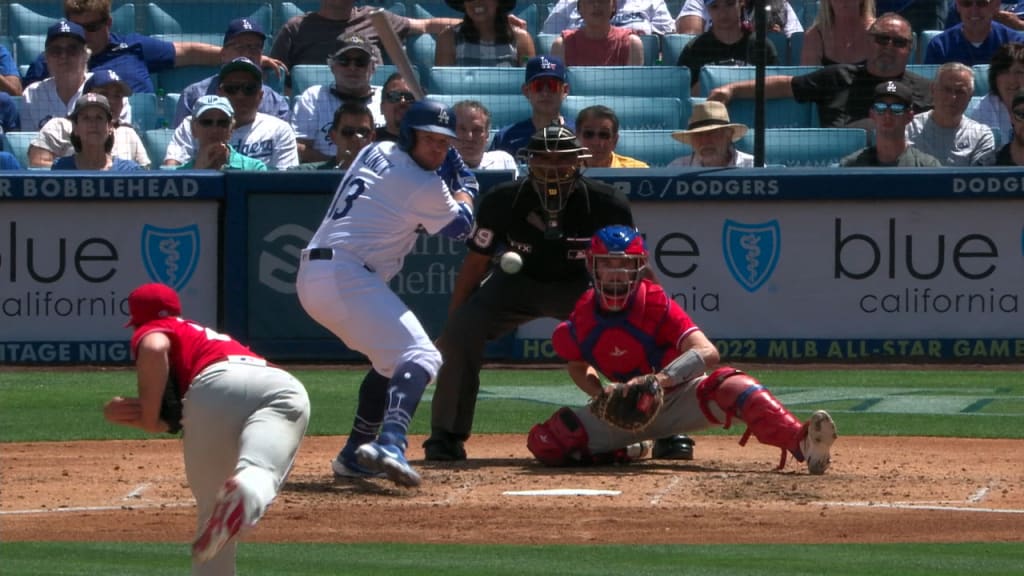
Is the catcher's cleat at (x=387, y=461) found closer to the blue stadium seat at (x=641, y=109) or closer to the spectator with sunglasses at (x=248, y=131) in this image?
the spectator with sunglasses at (x=248, y=131)

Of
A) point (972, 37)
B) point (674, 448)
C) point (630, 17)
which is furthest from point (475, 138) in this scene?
point (972, 37)

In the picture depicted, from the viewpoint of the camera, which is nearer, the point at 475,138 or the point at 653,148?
the point at 475,138

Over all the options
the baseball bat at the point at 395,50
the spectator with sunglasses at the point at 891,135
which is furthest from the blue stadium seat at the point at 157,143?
the spectator with sunglasses at the point at 891,135

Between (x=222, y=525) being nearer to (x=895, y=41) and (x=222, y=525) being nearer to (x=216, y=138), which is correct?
(x=216, y=138)

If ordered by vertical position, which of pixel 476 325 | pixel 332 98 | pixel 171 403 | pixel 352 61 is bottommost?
pixel 476 325

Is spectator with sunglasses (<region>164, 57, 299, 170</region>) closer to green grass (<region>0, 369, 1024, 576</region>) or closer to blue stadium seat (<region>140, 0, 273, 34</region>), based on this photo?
green grass (<region>0, 369, 1024, 576</region>)

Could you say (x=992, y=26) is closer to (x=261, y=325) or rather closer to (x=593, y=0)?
(x=593, y=0)
